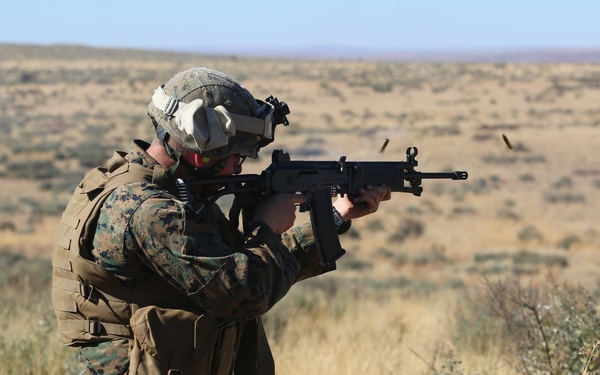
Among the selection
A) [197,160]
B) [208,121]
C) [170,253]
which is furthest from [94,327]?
[208,121]

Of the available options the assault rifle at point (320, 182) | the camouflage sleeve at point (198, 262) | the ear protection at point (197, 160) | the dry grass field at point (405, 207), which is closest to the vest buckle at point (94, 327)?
the camouflage sleeve at point (198, 262)

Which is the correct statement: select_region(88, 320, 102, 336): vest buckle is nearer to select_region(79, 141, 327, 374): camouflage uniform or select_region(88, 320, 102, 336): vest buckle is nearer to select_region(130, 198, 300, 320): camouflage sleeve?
select_region(79, 141, 327, 374): camouflage uniform

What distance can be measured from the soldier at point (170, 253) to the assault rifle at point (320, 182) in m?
0.07

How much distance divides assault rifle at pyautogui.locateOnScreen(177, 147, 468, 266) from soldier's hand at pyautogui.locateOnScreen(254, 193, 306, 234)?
0.08 m

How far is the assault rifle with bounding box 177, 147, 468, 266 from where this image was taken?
9.84 ft

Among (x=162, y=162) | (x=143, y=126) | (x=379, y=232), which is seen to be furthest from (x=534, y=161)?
(x=162, y=162)

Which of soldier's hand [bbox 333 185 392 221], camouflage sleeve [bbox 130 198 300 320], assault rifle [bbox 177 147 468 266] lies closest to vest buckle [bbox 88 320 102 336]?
camouflage sleeve [bbox 130 198 300 320]

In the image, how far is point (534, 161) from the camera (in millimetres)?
29375

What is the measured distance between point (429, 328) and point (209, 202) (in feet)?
15.7

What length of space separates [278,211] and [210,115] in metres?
0.44

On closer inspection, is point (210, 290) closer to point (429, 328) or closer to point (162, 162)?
Result: point (162, 162)

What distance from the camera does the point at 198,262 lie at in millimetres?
2602

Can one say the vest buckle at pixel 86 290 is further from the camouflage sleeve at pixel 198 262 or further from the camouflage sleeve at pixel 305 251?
the camouflage sleeve at pixel 305 251

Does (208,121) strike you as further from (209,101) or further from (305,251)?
(305,251)
